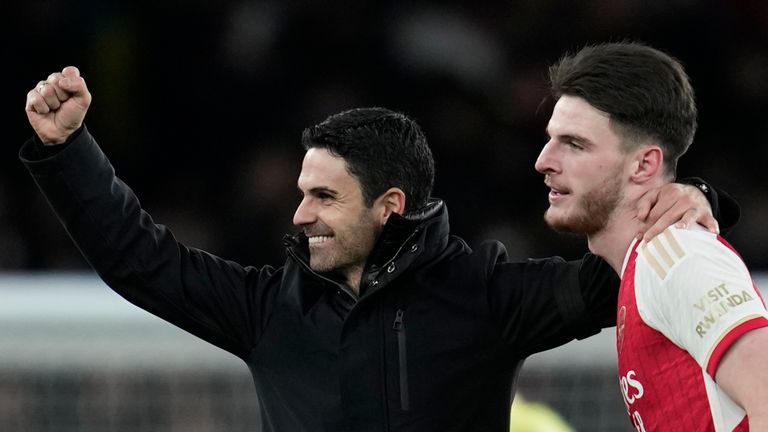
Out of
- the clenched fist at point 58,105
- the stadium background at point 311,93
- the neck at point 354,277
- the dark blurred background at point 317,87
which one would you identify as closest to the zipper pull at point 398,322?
the neck at point 354,277

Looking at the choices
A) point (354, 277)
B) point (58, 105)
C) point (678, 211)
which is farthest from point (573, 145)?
point (58, 105)

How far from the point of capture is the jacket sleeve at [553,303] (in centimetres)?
325

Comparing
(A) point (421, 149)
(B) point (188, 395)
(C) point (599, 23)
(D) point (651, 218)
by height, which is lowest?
(B) point (188, 395)

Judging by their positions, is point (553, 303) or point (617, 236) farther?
point (553, 303)

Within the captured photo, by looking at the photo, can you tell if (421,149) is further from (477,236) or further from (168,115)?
(168,115)

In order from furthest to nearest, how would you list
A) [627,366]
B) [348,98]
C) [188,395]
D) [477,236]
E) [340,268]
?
[348,98], [477,236], [188,395], [340,268], [627,366]

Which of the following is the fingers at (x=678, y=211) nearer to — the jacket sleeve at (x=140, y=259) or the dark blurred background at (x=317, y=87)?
the jacket sleeve at (x=140, y=259)

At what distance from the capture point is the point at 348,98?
723 cm

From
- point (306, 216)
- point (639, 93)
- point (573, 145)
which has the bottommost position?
point (306, 216)

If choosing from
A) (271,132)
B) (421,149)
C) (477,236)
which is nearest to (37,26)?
(271,132)

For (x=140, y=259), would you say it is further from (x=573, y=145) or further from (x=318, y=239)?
(x=573, y=145)

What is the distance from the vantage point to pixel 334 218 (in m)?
3.36

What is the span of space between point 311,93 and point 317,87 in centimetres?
5

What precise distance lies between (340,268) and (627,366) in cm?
78
